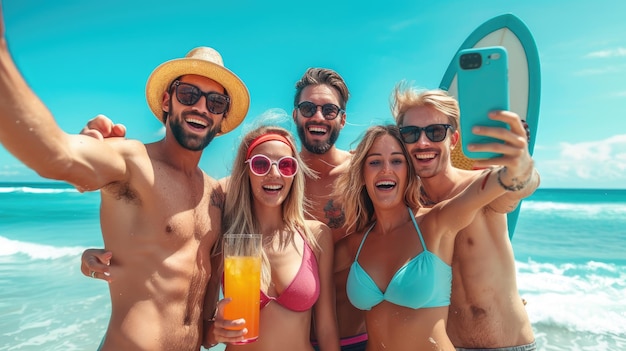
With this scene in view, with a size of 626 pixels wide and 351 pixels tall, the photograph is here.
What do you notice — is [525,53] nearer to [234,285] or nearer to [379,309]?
[379,309]

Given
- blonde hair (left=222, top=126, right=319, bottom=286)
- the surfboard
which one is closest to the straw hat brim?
blonde hair (left=222, top=126, right=319, bottom=286)

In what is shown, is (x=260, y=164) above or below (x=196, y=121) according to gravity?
below

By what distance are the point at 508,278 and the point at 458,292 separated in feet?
1.21

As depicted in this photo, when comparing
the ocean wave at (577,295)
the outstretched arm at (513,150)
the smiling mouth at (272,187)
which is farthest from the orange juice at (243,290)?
the ocean wave at (577,295)

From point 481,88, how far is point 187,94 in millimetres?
1898

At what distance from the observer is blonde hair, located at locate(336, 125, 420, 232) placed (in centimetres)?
315

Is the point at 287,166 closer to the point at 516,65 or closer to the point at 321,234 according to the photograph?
the point at 321,234

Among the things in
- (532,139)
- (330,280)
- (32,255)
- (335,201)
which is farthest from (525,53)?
(32,255)

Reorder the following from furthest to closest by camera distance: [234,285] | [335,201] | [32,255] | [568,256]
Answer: [568,256] → [32,255] → [335,201] → [234,285]

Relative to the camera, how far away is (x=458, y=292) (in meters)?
3.08

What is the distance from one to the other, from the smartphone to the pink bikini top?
1345 mm

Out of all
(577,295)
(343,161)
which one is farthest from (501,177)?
(577,295)

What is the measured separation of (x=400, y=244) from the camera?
2947 mm

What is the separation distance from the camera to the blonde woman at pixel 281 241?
111 inches
